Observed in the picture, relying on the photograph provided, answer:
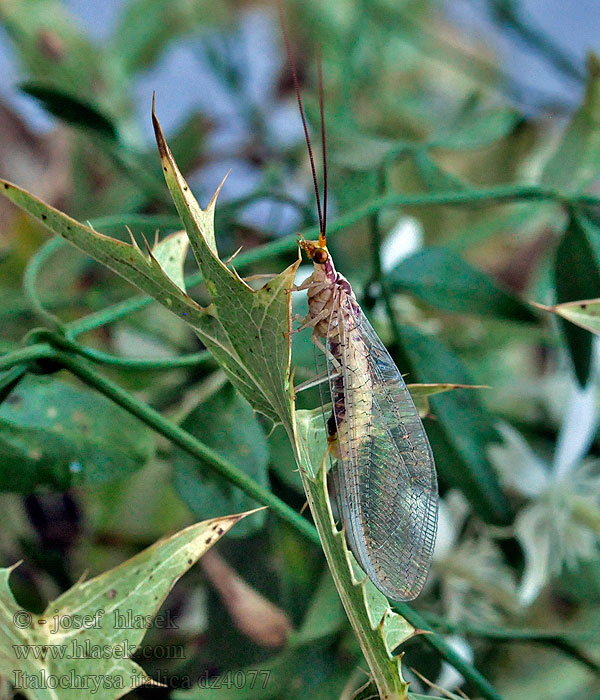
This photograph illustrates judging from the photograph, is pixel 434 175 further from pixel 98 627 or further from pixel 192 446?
pixel 98 627

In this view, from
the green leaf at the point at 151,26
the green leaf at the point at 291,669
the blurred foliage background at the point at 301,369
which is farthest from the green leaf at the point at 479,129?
the green leaf at the point at 151,26

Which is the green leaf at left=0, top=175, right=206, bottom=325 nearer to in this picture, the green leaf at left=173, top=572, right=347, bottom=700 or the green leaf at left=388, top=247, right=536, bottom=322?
the green leaf at left=173, top=572, right=347, bottom=700

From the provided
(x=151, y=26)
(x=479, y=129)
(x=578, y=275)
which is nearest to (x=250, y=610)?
(x=578, y=275)

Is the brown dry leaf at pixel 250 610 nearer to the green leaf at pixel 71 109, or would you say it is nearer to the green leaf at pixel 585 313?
the green leaf at pixel 585 313

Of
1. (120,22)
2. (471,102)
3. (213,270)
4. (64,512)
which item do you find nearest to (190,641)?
(64,512)

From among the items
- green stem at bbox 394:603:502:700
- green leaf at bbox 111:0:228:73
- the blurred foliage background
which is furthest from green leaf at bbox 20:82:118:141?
green leaf at bbox 111:0:228:73

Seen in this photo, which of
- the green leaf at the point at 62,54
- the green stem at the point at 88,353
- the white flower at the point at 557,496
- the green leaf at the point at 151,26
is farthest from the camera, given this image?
the green leaf at the point at 151,26

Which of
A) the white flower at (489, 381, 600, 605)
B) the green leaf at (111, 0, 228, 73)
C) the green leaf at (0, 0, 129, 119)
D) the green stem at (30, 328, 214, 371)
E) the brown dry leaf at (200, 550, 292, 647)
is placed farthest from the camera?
the green leaf at (111, 0, 228, 73)
